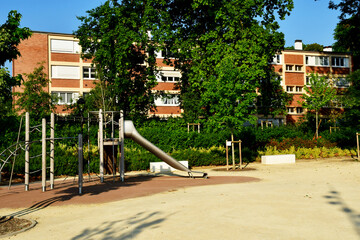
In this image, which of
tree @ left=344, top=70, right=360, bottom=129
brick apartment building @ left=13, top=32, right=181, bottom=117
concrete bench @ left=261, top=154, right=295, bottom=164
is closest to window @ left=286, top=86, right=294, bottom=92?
tree @ left=344, top=70, right=360, bottom=129

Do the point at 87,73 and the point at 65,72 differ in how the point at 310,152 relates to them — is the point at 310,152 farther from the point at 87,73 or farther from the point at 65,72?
the point at 65,72

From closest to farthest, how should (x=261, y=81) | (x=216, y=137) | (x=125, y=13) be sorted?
(x=216, y=137) < (x=125, y=13) < (x=261, y=81)

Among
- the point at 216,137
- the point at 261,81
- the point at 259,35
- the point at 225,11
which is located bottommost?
the point at 216,137

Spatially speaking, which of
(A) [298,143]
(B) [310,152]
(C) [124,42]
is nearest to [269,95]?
(A) [298,143]

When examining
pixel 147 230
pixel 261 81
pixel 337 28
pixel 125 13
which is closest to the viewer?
pixel 147 230

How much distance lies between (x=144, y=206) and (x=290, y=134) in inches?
933

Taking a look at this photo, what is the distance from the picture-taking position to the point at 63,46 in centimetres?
4494

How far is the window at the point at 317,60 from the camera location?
55719 millimetres

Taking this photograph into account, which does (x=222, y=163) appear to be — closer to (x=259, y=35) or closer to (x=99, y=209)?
(x=259, y=35)

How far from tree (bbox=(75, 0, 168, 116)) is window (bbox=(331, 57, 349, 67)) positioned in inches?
1346

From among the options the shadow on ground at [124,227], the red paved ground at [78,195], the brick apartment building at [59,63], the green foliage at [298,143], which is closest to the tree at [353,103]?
the green foliage at [298,143]

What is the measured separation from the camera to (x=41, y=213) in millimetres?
10633

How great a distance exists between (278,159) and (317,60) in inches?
1350

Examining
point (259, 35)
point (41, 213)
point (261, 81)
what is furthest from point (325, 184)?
point (261, 81)
